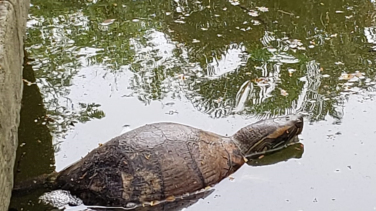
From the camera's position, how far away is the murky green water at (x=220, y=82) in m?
4.03

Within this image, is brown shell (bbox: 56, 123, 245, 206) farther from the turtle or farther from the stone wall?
the stone wall

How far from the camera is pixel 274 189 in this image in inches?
154

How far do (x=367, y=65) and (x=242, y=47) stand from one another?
1.48m

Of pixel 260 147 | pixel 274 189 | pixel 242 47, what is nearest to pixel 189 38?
pixel 242 47

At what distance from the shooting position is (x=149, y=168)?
11.9ft

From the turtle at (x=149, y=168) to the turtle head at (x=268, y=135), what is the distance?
24 cm

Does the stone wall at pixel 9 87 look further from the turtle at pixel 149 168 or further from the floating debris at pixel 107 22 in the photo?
the floating debris at pixel 107 22

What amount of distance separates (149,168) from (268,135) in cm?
119

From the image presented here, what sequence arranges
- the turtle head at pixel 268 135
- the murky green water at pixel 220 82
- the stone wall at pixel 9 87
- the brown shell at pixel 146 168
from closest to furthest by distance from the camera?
the stone wall at pixel 9 87
the brown shell at pixel 146 168
the murky green water at pixel 220 82
the turtle head at pixel 268 135

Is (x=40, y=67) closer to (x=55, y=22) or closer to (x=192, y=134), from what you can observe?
(x=55, y=22)

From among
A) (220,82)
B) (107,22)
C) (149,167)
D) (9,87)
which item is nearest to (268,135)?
(149,167)

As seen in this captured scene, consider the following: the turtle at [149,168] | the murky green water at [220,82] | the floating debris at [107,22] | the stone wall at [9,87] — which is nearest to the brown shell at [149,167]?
the turtle at [149,168]

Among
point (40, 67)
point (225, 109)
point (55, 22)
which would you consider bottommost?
point (225, 109)

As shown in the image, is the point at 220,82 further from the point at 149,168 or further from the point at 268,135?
the point at 149,168
